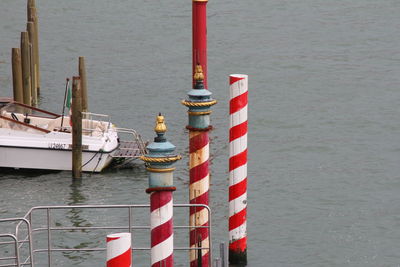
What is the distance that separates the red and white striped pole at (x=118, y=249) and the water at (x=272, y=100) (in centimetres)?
904

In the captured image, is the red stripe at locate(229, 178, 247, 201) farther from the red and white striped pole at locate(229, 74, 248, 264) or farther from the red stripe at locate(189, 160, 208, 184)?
the red stripe at locate(189, 160, 208, 184)

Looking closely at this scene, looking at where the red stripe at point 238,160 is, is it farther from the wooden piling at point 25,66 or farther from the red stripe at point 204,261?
the wooden piling at point 25,66

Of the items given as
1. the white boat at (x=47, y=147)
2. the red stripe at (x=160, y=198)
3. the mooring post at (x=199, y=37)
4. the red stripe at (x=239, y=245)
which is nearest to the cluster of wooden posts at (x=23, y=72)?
the white boat at (x=47, y=147)

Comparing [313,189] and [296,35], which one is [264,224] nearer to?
[313,189]

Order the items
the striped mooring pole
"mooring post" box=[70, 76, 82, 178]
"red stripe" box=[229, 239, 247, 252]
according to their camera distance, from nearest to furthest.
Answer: the striped mooring pole → "red stripe" box=[229, 239, 247, 252] → "mooring post" box=[70, 76, 82, 178]

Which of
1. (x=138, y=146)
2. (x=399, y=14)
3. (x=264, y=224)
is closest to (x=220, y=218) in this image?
(x=264, y=224)

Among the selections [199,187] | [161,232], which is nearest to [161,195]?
[161,232]

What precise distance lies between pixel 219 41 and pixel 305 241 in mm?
22598

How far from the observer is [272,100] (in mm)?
34375

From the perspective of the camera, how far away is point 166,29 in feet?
147

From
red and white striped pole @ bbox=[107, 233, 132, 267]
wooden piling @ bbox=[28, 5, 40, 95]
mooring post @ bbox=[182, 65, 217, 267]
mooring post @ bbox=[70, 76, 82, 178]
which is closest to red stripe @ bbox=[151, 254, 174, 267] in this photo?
mooring post @ bbox=[182, 65, 217, 267]

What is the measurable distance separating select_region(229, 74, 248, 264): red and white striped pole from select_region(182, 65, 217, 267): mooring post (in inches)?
21.1

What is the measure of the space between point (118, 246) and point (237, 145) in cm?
515

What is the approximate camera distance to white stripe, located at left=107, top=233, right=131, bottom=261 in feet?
31.7
